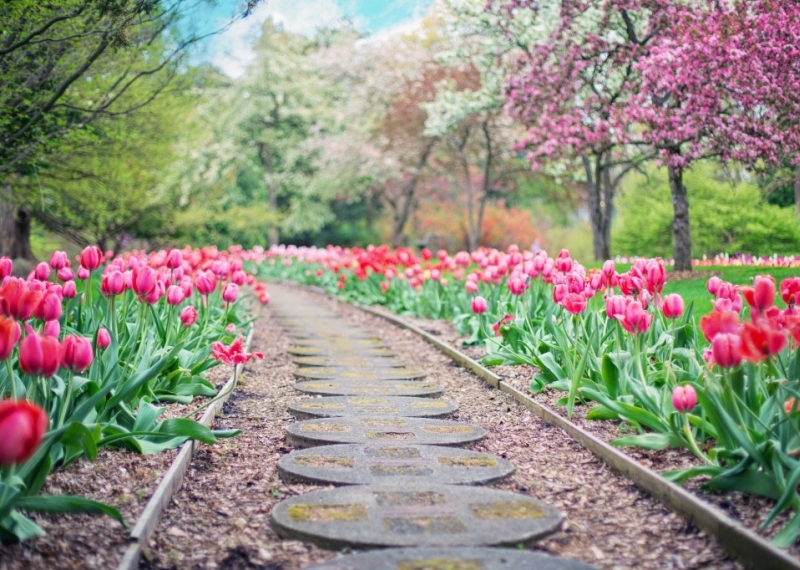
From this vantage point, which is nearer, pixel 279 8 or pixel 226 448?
pixel 226 448

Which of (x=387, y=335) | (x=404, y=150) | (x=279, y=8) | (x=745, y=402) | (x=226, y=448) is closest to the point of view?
(x=745, y=402)

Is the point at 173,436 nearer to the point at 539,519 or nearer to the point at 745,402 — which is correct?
the point at 539,519

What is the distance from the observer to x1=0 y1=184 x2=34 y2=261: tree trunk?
14609 millimetres

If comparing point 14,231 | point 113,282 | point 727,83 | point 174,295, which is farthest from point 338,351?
point 14,231

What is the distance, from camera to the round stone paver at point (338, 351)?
9.23 metres

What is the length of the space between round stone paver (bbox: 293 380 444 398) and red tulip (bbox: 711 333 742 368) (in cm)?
358

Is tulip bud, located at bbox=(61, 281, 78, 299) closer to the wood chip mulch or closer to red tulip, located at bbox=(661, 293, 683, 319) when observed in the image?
the wood chip mulch

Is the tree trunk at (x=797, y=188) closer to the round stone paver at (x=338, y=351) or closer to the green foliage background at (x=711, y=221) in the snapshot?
the green foliage background at (x=711, y=221)

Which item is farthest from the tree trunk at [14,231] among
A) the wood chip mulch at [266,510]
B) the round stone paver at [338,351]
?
the wood chip mulch at [266,510]

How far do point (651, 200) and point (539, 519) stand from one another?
1800 cm

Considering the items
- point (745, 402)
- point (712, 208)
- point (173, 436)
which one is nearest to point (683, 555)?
point (745, 402)

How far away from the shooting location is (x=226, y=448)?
501 cm

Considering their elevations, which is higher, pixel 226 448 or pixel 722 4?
pixel 722 4

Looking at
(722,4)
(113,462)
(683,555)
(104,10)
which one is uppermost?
(722,4)
